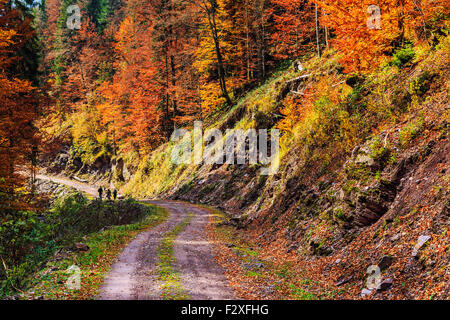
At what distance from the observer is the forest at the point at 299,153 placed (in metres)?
8.77

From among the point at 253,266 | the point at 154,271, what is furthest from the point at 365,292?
the point at 154,271

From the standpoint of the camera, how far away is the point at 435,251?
6723mm

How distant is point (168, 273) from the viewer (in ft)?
33.2

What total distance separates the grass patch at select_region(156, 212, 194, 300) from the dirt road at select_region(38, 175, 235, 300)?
152mm

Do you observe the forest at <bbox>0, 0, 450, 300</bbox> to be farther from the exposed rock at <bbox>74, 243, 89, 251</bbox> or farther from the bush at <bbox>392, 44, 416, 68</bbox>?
the exposed rock at <bbox>74, 243, 89, 251</bbox>

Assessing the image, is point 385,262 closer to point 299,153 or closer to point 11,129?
point 299,153

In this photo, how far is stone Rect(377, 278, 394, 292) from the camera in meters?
7.14

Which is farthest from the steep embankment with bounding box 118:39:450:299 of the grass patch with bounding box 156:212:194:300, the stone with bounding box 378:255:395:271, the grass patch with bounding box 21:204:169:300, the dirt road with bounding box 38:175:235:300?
the grass patch with bounding box 21:204:169:300

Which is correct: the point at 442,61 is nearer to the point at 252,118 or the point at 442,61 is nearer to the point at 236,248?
the point at 236,248
